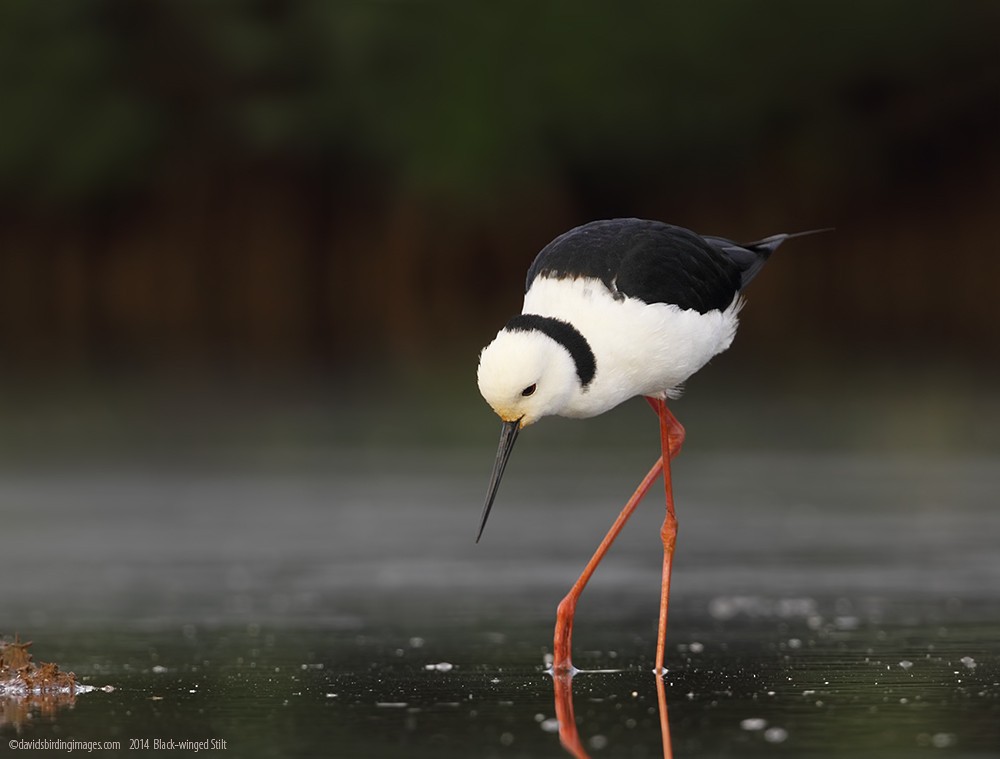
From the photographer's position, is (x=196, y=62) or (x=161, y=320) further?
(x=196, y=62)

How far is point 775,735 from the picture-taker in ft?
19.6

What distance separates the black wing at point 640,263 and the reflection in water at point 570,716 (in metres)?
1.62

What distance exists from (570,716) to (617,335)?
1.96m

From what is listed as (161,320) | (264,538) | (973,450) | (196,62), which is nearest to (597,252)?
(264,538)

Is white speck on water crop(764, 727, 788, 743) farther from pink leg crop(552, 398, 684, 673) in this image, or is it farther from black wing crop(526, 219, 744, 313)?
black wing crop(526, 219, 744, 313)

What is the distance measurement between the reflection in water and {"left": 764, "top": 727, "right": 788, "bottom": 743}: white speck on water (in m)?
0.27

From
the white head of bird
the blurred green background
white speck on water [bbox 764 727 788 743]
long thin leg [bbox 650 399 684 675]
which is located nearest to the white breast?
the white head of bird

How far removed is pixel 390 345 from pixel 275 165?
1769cm

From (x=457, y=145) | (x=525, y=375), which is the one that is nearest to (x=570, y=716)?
(x=525, y=375)

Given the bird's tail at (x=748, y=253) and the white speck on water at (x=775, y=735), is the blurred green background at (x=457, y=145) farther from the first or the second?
the white speck on water at (x=775, y=735)

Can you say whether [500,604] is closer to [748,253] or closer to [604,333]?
[604,333]

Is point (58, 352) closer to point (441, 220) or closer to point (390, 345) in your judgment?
point (390, 345)

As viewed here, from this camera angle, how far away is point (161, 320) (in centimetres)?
3319

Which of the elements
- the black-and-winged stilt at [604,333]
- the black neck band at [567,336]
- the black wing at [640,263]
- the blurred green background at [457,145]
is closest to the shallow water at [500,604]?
the black-and-winged stilt at [604,333]
